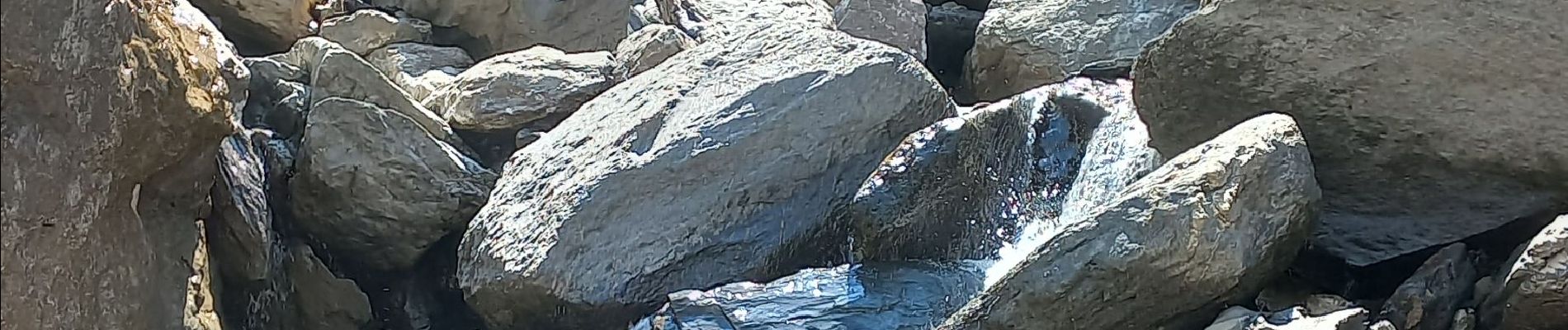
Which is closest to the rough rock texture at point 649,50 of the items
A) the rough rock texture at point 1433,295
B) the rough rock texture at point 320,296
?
the rough rock texture at point 320,296

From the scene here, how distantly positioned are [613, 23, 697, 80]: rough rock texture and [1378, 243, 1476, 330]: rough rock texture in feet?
8.34

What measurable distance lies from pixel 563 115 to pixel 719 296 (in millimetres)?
1672

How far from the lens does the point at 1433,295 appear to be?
383 cm

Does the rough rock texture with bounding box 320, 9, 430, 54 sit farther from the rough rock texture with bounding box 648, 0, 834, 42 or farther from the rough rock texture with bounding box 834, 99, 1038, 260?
the rough rock texture with bounding box 834, 99, 1038, 260

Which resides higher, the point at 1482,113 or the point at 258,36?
the point at 258,36

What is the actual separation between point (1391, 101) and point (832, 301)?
1417mm

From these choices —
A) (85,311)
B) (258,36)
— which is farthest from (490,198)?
(258,36)

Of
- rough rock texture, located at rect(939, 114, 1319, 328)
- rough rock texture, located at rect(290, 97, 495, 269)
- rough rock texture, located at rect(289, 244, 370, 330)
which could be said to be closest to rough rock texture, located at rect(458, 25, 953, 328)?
rough rock texture, located at rect(290, 97, 495, 269)

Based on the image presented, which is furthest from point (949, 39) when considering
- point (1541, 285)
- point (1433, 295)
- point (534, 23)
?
point (1541, 285)

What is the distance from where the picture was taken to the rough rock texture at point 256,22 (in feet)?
21.9

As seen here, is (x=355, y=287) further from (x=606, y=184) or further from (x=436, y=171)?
(x=606, y=184)

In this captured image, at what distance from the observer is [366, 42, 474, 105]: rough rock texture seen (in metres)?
6.45

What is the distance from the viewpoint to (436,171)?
499 centimetres

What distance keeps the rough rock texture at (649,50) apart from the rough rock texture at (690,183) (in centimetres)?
66
